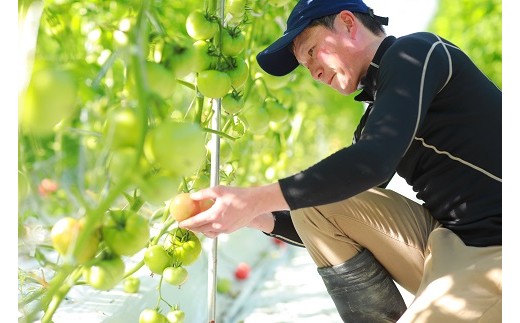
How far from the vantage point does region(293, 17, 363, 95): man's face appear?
142 cm

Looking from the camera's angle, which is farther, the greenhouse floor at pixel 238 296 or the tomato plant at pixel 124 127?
the greenhouse floor at pixel 238 296

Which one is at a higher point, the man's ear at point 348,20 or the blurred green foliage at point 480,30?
the blurred green foliage at point 480,30

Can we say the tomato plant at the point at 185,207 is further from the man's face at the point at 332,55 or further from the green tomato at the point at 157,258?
the man's face at the point at 332,55

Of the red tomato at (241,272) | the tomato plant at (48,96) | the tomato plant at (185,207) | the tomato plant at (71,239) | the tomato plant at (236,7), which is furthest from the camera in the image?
the red tomato at (241,272)

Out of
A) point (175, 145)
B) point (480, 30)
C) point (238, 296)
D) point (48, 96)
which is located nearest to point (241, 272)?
point (238, 296)

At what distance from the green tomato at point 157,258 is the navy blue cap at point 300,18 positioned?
1.65 ft

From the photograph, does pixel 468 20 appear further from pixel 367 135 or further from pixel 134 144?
pixel 134 144

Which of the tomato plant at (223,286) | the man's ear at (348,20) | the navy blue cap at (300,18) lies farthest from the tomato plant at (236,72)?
the tomato plant at (223,286)

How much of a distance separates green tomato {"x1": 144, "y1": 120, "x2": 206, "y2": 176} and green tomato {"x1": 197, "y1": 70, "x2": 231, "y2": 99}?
41 cm

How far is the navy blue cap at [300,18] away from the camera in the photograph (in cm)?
141

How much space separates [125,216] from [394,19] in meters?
3.57

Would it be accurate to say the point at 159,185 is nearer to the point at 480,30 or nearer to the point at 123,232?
the point at 123,232

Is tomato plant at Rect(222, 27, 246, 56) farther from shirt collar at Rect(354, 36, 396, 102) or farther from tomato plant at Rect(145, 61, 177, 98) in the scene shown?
tomato plant at Rect(145, 61, 177, 98)
